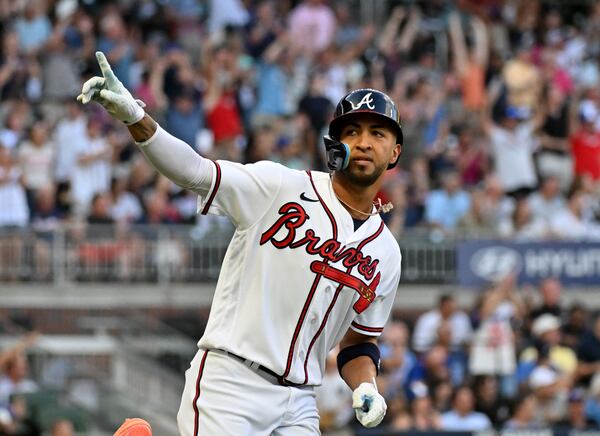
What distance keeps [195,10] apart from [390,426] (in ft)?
26.2

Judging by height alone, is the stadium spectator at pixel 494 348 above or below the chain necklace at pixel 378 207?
below

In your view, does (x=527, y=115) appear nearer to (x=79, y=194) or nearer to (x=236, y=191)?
(x=79, y=194)

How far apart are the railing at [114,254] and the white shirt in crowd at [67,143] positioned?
29.9 inches

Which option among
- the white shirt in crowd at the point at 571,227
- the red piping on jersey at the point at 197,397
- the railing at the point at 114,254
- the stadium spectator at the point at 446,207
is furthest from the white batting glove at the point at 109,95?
the white shirt in crowd at the point at 571,227

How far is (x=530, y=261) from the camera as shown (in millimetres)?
17156

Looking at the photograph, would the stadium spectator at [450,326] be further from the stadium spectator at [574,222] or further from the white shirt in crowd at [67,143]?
the white shirt in crowd at [67,143]

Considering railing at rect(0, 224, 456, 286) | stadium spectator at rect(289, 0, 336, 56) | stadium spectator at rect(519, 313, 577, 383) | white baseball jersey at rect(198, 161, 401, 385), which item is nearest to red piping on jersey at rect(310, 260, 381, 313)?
white baseball jersey at rect(198, 161, 401, 385)

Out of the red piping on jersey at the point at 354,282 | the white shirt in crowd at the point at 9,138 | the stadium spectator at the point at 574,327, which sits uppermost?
the white shirt in crowd at the point at 9,138

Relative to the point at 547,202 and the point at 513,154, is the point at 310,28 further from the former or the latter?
the point at 547,202

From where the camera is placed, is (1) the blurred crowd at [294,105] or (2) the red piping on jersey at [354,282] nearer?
(2) the red piping on jersey at [354,282]

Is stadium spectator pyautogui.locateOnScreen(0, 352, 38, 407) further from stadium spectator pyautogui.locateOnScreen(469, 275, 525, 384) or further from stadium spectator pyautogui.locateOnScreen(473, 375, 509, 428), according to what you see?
stadium spectator pyautogui.locateOnScreen(469, 275, 525, 384)

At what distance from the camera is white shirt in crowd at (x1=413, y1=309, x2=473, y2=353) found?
15.5 m

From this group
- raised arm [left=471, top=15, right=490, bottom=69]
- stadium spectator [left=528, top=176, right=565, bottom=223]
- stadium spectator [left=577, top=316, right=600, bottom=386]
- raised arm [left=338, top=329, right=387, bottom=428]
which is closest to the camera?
raised arm [left=338, top=329, right=387, bottom=428]

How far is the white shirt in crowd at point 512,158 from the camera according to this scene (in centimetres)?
1859
